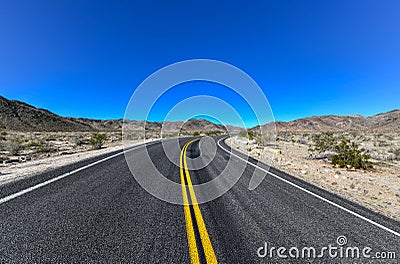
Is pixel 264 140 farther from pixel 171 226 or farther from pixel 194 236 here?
pixel 194 236

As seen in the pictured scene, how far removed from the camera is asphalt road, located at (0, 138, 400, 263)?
2664 mm

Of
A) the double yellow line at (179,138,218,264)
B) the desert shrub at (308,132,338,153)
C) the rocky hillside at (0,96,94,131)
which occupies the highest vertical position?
the rocky hillside at (0,96,94,131)

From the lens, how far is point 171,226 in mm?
3414

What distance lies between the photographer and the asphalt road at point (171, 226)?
2.66m

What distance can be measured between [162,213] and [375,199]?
6365 mm

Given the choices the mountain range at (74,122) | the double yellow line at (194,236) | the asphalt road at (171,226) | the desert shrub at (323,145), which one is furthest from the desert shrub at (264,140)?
the mountain range at (74,122)

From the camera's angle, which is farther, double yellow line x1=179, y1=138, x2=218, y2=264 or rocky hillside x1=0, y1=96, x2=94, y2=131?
rocky hillside x1=0, y1=96, x2=94, y2=131

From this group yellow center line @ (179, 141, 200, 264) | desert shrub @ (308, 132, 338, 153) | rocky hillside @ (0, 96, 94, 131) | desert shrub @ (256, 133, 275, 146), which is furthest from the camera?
rocky hillside @ (0, 96, 94, 131)

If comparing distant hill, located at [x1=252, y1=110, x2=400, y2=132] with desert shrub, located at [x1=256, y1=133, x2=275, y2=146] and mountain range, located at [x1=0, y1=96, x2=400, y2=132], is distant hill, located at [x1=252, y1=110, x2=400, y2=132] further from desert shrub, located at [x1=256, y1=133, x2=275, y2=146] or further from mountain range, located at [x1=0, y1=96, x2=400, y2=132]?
desert shrub, located at [x1=256, y1=133, x2=275, y2=146]

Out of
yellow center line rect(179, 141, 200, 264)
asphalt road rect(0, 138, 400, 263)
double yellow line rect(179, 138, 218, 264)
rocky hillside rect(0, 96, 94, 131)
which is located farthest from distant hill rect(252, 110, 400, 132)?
yellow center line rect(179, 141, 200, 264)

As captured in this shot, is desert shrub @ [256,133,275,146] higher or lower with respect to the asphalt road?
higher

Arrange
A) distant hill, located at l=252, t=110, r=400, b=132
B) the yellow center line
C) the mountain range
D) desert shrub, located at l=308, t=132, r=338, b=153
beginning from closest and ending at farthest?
1. the yellow center line
2. desert shrub, located at l=308, t=132, r=338, b=153
3. the mountain range
4. distant hill, located at l=252, t=110, r=400, b=132

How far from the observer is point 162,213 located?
394 cm

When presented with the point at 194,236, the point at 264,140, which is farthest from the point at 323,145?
the point at 194,236
